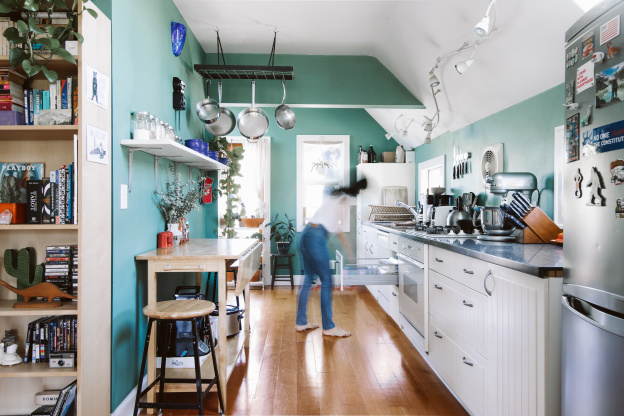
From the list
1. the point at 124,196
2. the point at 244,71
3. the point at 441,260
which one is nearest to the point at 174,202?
the point at 124,196

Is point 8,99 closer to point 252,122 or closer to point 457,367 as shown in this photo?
point 252,122

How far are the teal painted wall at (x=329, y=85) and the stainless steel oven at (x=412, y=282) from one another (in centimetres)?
160

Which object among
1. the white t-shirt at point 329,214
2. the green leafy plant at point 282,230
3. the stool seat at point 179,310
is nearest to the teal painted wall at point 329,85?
the white t-shirt at point 329,214

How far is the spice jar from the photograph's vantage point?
217 centimetres

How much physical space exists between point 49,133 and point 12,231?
556mm

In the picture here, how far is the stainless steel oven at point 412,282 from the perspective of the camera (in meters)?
2.80

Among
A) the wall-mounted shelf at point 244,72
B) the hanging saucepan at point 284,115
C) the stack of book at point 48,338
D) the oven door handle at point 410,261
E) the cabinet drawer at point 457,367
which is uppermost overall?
the wall-mounted shelf at point 244,72

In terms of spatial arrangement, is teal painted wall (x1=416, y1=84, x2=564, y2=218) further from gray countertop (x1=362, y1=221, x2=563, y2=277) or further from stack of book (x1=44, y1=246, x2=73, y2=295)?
stack of book (x1=44, y1=246, x2=73, y2=295)

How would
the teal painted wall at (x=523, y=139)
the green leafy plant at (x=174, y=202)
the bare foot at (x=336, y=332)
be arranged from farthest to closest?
the bare foot at (x=336, y=332), the green leafy plant at (x=174, y=202), the teal painted wall at (x=523, y=139)

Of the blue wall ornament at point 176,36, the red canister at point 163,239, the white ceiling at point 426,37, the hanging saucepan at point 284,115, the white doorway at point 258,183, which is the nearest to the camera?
the white ceiling at point 426,37

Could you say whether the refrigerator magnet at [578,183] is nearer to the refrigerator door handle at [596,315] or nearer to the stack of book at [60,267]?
the refrigerator door handle at [596,315]

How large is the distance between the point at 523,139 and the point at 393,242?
1.45 meters

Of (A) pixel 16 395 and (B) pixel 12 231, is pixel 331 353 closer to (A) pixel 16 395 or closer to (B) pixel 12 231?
(A) pixel 16 395

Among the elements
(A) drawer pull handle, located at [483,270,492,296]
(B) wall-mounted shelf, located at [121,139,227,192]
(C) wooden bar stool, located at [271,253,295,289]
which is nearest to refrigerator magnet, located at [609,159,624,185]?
(A) drawer pull handle, located at [483,270,492,296]
